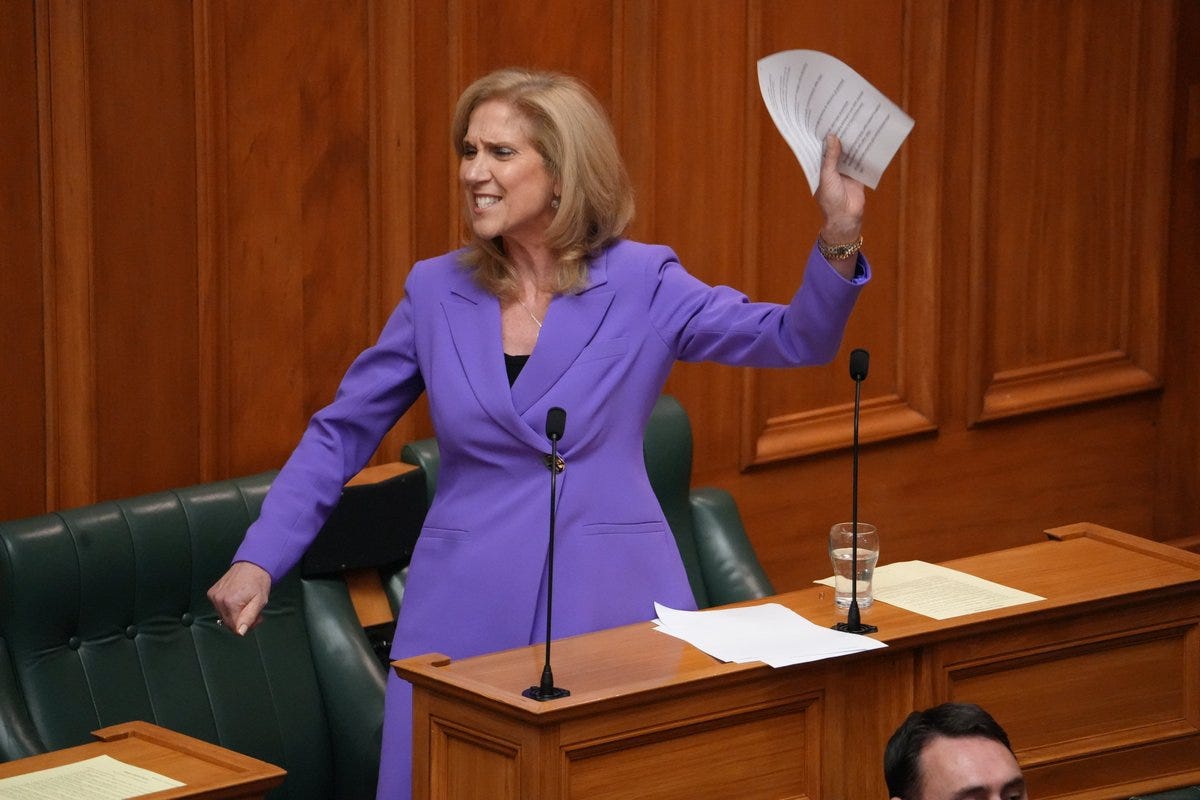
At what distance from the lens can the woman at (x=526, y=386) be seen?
9.37 ft

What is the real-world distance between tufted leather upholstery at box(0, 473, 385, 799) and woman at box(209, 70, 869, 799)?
0.73 metres

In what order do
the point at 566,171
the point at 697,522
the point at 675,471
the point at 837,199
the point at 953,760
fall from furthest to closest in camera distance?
the point at 697,522 < the point at 675,471 < the point at 566,171 < the point at 837,199 < the point at 953,760

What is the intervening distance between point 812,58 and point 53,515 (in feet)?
5.79

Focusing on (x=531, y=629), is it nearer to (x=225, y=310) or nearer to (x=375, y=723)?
(x=375, y=723)

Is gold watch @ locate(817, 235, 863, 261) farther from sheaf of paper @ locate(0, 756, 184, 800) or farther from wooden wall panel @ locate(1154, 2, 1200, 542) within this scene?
wooden wall panel @ locate(1154, 2, 1200, 542)

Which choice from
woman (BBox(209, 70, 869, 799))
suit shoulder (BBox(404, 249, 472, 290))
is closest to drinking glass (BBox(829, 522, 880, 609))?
woman (BBox(209, 70, 869, 799))

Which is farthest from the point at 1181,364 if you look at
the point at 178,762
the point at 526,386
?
the point at 178,762

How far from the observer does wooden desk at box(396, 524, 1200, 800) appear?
249 centimetres

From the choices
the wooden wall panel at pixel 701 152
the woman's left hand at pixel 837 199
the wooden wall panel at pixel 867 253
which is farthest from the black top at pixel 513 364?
the wooden wall panel at pixel 867 253

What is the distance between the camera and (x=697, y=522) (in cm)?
441

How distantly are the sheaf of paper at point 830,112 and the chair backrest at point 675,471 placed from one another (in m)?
1.61

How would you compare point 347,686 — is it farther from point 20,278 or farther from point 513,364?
point 513,364

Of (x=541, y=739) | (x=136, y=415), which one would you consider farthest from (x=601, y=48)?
(x=541, y=739)

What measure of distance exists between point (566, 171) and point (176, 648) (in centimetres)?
136
